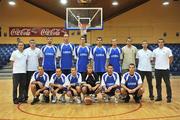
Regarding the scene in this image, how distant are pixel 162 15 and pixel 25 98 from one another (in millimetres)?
14272

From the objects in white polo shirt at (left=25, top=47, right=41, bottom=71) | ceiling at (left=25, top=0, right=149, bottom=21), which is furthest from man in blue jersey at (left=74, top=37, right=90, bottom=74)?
ceiling at (left=25, top=0, right=149, bottom=21)

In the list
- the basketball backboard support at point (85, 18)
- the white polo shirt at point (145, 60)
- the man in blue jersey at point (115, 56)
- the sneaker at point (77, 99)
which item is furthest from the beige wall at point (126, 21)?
the sneaker at point (77, 99)

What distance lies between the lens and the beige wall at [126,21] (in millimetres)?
20859

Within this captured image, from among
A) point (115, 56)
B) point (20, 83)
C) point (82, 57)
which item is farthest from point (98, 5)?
point (20, 83)

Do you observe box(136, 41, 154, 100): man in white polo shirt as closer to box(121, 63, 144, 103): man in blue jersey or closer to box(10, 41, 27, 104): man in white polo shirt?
box(121, 63, 144, 103): man in blue jersey

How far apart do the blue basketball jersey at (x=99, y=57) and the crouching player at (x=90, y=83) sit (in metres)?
0.36

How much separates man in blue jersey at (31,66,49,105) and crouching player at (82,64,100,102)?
3.53 feet

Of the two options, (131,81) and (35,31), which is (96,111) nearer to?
(131,81)

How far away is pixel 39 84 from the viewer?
8.87 m

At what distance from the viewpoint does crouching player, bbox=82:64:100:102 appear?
8892mm

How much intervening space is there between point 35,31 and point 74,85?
1251cm

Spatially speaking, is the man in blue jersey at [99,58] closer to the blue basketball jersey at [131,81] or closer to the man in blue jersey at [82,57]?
the man in blue jersey at [82,57]

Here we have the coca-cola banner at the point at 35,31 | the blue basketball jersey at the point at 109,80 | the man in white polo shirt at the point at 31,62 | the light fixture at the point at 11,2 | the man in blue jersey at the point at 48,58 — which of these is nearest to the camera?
the blue basketball jersey at the point at 109,80

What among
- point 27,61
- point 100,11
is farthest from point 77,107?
point 100,11
